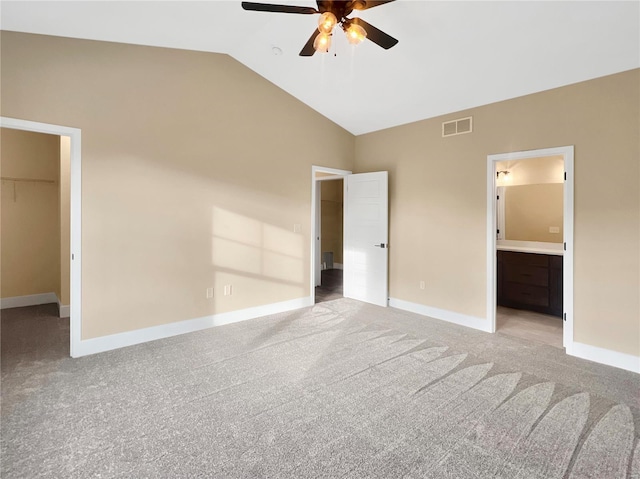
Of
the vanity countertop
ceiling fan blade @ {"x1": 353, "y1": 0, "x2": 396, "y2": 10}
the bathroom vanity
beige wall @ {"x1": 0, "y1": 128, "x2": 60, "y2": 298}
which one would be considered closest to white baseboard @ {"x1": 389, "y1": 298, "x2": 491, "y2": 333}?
the bathroom vanity

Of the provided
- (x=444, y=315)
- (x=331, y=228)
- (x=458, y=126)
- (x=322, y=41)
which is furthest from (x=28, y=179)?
(x=444, y=315)

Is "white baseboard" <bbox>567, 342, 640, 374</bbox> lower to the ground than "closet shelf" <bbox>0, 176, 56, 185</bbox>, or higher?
lower

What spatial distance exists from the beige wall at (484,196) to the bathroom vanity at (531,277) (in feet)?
4.03

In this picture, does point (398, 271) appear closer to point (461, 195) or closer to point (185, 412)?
point (461, 195)

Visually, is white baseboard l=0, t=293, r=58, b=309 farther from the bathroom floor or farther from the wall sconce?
the wall sconce

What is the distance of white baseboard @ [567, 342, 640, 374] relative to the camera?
3.05 m

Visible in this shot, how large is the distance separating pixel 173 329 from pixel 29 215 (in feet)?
11.0

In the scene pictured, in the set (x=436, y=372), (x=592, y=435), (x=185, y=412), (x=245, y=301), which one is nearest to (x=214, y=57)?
(x=245, y=301)

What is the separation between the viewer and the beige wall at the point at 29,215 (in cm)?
488

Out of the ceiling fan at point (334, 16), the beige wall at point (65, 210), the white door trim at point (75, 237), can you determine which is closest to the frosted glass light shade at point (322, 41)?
the ceiling fan at point (334, 16)

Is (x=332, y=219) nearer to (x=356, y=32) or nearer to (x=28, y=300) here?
(x=28, y=300)

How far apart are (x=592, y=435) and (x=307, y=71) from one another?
4468mm

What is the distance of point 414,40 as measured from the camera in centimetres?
324

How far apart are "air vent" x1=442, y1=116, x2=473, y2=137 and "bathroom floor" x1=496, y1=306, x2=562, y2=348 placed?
103 inches
